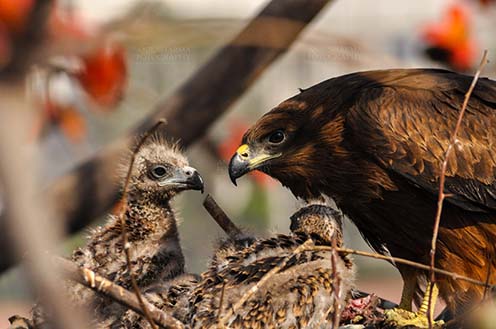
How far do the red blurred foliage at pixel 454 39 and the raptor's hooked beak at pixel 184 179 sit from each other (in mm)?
1625

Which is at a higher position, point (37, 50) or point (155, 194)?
point (155, 194)

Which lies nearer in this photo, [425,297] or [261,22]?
[425,297]

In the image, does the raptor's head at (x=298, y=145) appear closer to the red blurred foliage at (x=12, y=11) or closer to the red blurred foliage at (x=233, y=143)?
the red blurred foliage at (x=233, y=143)

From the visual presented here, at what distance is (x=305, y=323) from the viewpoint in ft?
11.7

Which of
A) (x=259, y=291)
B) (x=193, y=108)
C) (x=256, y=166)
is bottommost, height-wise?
(x=259, y=291)

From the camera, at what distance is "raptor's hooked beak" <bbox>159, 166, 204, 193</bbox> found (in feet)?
16.0

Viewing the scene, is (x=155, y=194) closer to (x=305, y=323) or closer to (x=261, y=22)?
(x=261, y=22)

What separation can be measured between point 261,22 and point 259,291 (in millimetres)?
1825

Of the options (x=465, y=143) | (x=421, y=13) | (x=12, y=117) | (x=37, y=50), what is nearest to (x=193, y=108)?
(x=465, y=143)

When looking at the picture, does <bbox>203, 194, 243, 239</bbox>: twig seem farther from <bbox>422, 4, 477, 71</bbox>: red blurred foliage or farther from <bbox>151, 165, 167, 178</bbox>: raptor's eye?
<bbox>422, 4, 477, 71</bbox>: red blurred foliage

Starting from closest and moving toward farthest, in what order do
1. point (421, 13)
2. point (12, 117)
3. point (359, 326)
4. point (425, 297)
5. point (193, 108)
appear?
point (12, 117)
point (359, 326)
point (425, 297)
point (193, 108)
point (421, 13)

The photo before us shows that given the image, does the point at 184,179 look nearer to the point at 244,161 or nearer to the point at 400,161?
the point at 244,161

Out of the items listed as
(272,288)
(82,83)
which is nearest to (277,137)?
(82,83)

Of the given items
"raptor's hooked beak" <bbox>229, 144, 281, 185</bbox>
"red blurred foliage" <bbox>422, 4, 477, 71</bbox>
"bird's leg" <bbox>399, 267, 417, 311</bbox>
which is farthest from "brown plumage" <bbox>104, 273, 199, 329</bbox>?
"red blurred foliage" <bbox>422, 4, 477, 71</bbox>
